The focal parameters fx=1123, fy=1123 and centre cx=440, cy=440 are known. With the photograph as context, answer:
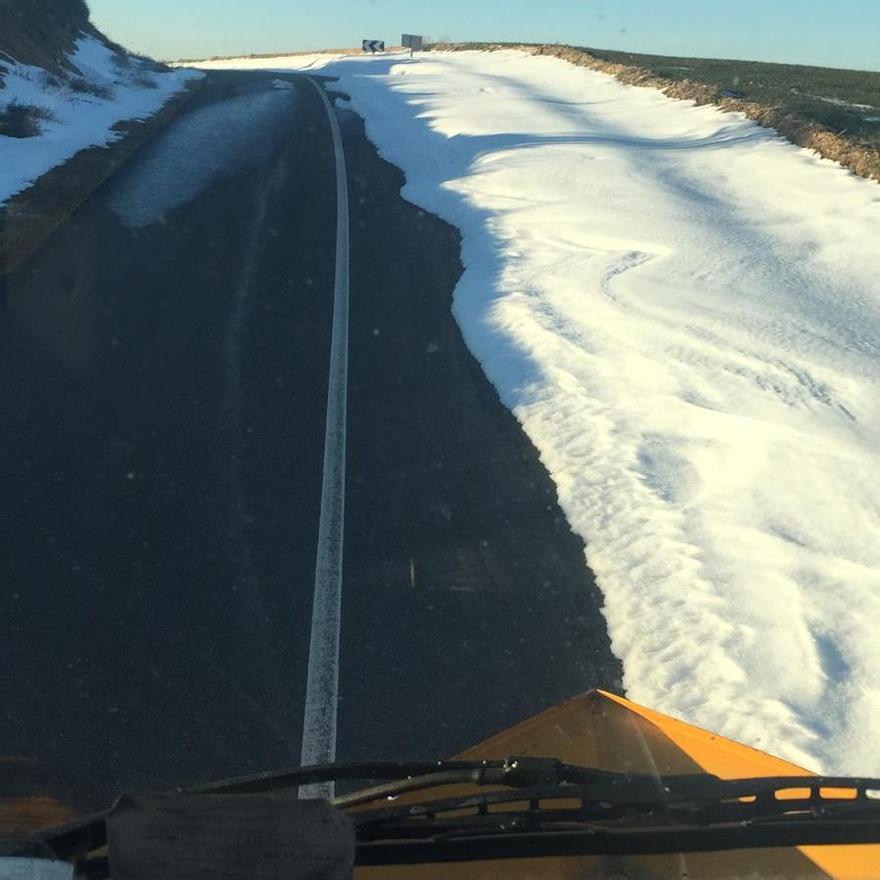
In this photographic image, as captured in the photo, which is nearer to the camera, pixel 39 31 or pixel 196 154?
pixel 196 154

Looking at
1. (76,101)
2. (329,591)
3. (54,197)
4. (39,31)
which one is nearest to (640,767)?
(329,591)

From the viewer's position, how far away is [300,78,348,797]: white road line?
4.28 meters

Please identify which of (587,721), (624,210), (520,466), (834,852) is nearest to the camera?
(834,852)

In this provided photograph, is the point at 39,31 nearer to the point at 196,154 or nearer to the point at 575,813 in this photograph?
the point at 196,154

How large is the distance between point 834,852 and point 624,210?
14.5 m

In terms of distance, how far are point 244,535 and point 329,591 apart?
30.4 inches

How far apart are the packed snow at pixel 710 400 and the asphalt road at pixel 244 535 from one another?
0.37 m

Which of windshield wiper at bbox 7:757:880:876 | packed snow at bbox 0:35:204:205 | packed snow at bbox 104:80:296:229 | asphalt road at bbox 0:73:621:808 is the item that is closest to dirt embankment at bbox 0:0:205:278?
packed snow at bbox 0:35:204:205

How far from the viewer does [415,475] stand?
7.04 meters

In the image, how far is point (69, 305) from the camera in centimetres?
1027

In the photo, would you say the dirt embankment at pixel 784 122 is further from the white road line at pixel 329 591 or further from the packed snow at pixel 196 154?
the white road line at pixel 329 591

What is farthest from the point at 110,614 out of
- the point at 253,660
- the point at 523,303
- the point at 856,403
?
→ the point at 523,303

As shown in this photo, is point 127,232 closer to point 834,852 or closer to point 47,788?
point 47,788

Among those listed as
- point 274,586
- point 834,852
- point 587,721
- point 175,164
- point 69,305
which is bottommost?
point 175,164
